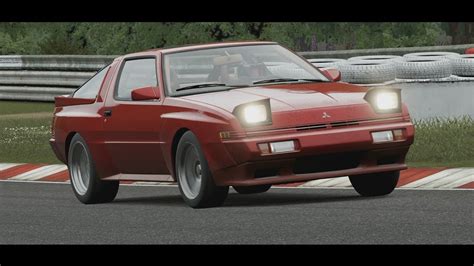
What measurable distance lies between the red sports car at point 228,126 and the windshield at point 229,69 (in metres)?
0.01

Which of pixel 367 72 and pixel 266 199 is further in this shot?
pixel 367 72

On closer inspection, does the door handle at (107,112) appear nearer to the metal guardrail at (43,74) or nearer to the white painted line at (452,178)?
the white painted line at (452,178)

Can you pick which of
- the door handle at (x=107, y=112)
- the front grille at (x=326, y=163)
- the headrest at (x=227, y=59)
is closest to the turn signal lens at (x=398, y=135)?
the front grille at (x=326, y=163)

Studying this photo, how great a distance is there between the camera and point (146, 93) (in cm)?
1169

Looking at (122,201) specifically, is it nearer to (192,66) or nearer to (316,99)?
(192,66)

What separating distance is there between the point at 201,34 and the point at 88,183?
65.5 ft

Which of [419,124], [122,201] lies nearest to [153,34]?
[419,124]

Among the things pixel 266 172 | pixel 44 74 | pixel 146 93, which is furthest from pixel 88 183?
pixel 44 74

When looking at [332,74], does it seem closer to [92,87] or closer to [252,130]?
[252,130]

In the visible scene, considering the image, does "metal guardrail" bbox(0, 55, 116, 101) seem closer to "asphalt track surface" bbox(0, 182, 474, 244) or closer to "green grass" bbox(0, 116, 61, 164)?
"green grass" bbox(0, 116, 61, 164)

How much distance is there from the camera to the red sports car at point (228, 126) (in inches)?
422

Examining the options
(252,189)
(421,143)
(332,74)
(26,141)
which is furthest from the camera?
(26,141)

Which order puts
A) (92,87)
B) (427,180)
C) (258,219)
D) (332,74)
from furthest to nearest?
(92,87) < (427,180) < (332,74) < (258,219)

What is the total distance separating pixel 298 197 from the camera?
40.4 ft
